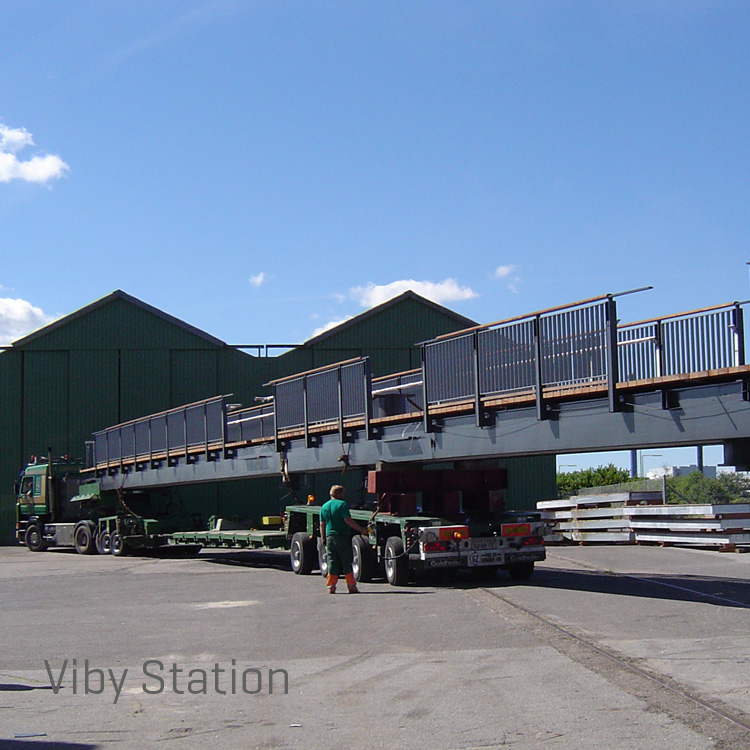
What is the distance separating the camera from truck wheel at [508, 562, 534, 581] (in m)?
16.5

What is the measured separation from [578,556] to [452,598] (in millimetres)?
10823

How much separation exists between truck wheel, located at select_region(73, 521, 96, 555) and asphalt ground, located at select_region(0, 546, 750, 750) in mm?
13692

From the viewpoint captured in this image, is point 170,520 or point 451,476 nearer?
point 451,476

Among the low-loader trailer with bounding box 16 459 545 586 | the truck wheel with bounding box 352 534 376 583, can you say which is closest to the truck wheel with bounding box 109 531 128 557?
the low-loader trailer with bounding box 16 459 545 586

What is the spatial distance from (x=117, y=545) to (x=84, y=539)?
2637 millimetres

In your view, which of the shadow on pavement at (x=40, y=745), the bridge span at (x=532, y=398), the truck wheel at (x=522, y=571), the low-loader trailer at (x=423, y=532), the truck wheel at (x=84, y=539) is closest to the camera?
the shadow on pavement at (x=40, y=745)

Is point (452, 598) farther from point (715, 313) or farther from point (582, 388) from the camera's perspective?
point (715, 313)

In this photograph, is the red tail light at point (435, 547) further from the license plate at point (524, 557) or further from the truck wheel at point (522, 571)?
the truck wheel at point (522, 571)

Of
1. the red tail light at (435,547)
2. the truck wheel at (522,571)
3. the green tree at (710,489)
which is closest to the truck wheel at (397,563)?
the red tail light at (435,547)

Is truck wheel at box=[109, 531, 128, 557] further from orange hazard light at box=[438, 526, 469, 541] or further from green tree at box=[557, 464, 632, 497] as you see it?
green tree at box=[557, 464, 632, 497]

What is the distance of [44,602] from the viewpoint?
1552 centimetres

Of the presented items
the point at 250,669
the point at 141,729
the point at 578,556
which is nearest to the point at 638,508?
the point at 578,556

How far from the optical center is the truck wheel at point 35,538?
32.3m

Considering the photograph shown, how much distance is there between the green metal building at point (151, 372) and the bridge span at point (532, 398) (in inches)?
644
